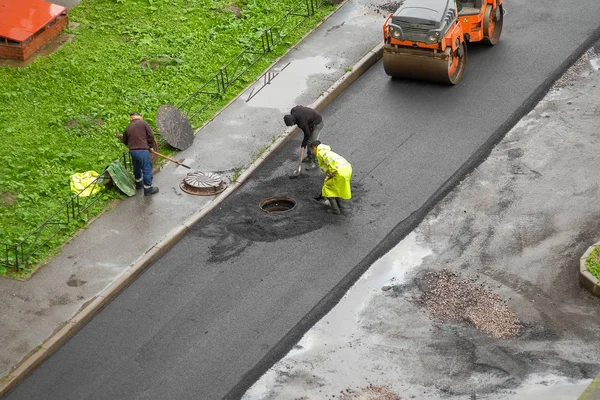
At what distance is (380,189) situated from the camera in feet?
63.0

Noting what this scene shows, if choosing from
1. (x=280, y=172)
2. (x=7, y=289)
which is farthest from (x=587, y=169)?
(x=7, y=289)

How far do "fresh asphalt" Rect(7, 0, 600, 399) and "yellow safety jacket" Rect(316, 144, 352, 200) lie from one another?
1.46 feet

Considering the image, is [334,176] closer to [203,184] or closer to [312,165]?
[312,165]

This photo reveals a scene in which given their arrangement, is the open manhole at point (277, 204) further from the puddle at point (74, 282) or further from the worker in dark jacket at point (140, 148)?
the puddle at point (74, 282)

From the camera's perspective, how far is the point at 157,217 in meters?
18.7

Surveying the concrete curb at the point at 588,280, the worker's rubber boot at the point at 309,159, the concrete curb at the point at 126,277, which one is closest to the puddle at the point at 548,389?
the concrete curb at the point at 588,280

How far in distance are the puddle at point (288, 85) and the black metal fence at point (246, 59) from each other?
0.60m

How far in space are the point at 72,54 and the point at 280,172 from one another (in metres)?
6.64

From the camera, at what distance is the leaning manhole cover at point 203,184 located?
19312 millimetres

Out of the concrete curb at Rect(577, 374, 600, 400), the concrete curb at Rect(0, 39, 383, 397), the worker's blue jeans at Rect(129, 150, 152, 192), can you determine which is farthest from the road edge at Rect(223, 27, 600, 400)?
the worker's blue jeans at Rect(129, 150, 152, 192)

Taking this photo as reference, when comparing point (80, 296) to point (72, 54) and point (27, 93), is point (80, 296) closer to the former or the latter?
point (27, 93)

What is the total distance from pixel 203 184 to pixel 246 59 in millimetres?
4983

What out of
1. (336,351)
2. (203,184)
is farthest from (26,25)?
(336,351)

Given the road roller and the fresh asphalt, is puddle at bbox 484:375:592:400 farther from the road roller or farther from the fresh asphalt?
the road roller
